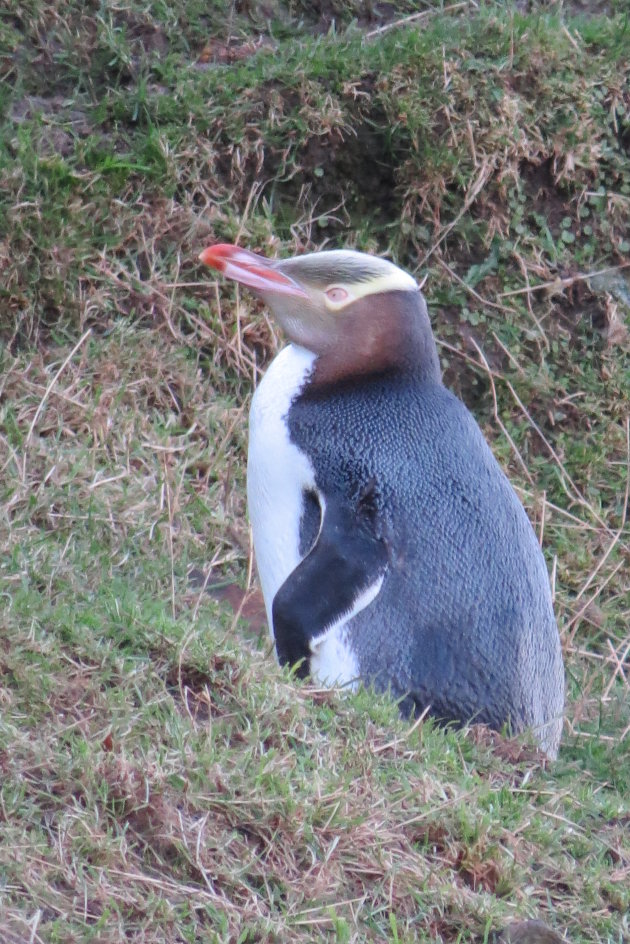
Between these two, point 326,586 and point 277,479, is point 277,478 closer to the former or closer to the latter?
point 277,479

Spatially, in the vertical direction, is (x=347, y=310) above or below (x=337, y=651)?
above

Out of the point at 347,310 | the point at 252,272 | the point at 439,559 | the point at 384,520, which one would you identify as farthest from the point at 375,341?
the point at 439,559

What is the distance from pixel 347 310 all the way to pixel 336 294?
69mm

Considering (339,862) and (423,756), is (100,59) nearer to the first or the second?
(423,756)

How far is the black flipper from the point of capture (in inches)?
150

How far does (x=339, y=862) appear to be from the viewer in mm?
2766

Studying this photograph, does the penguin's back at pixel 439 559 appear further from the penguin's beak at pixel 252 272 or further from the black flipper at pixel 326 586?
the penguin's beak at pixel 252 272

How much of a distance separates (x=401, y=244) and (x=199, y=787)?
378 cm

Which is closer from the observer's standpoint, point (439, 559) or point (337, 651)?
point (337, 651)

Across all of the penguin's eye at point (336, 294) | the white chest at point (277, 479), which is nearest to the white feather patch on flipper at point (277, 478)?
the white chest at point (277, 479)

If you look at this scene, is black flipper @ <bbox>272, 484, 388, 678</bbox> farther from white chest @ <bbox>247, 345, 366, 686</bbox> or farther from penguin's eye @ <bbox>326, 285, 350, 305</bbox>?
penguin's eye @ <bbox>326, 285, 350, 305</bbox>

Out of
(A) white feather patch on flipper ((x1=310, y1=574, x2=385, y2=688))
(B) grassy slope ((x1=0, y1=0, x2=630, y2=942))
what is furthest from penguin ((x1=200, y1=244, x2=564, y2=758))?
(B) grassy slope ((x1=0, y1=0, x2=630, y2=942))

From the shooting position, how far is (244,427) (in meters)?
5.68

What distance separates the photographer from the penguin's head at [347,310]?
4.32 meters
